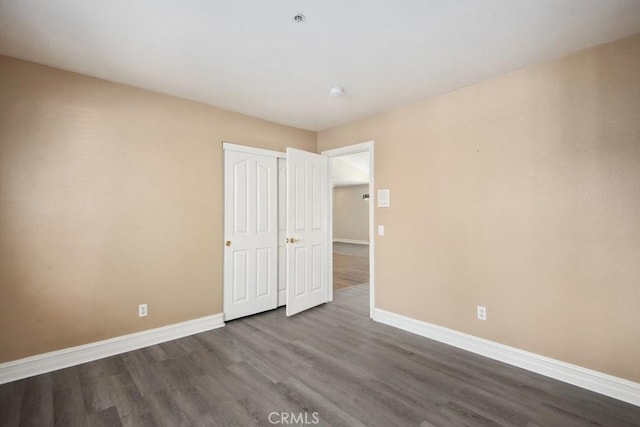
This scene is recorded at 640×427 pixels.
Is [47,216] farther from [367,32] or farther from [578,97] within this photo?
[578,97]

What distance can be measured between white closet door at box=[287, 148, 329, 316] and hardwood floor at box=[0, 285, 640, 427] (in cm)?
90

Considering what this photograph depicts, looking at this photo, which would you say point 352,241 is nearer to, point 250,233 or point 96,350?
point 250,233

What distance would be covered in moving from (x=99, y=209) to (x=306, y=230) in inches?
89.0

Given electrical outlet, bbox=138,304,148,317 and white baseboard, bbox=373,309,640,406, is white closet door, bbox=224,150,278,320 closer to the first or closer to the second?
electrical outlet, bbox=138,304,148,317

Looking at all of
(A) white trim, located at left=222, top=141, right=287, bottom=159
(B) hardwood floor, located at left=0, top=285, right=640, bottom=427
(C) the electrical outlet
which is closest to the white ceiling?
(A) white trim, located at left=222, top=141, right=287, bottom=159

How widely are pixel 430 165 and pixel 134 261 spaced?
10.5 ft

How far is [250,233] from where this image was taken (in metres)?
3.64

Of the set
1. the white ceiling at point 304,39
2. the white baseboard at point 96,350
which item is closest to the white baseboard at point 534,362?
the white baseboard at point 96,350

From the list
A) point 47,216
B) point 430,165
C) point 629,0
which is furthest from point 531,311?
point 47,216

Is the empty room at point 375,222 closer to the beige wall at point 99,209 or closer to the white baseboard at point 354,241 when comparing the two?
→ the beige wall at point 99,209

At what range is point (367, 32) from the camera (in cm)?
198

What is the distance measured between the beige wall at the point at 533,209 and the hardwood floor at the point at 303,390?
42cm

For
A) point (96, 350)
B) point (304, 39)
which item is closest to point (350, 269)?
point (96, 350)

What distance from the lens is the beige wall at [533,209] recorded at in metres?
2.04
